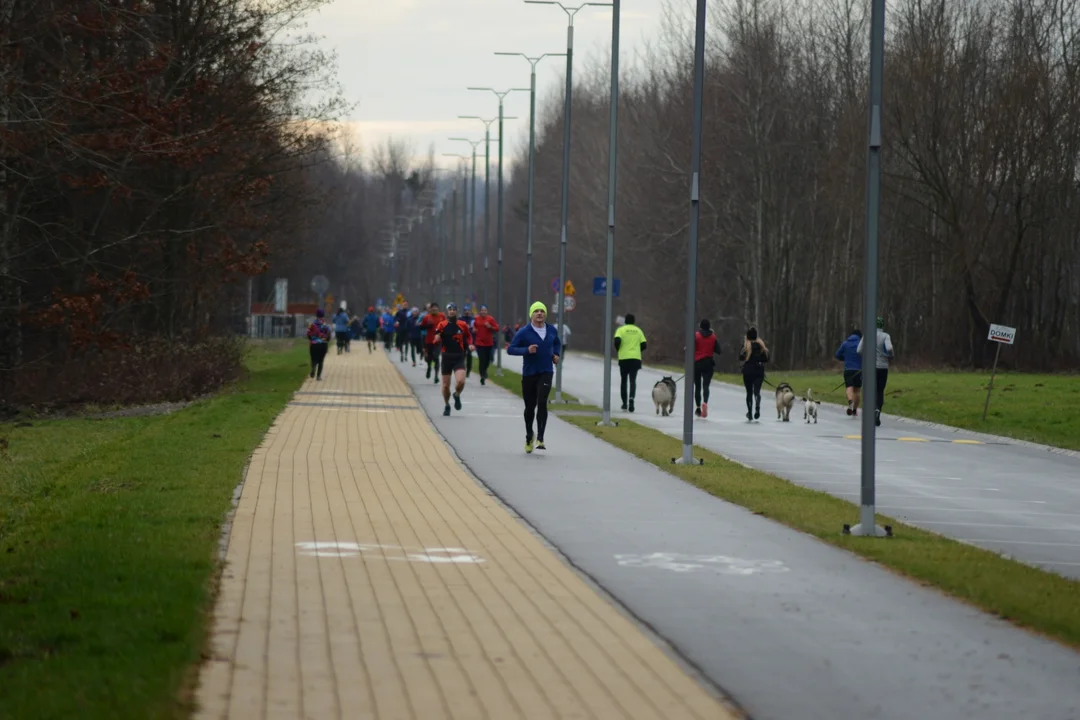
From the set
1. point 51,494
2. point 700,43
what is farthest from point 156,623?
point 700,43

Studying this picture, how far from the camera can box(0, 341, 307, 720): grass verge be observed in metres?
7.01

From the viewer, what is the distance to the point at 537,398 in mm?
21734

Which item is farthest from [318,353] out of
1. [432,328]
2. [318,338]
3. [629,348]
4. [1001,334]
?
[1001,334]

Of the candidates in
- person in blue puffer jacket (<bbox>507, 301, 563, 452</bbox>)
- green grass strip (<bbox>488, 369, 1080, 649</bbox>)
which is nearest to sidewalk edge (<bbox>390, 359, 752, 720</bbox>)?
green grass strip (<bbox>488, 369, 1080, 649</bbox>)

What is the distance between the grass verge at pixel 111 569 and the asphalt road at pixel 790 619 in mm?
2303

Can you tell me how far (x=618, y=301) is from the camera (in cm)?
9744

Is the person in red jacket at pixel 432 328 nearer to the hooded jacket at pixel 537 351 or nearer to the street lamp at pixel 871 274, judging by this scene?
the hooded jacket at pixel 537 351

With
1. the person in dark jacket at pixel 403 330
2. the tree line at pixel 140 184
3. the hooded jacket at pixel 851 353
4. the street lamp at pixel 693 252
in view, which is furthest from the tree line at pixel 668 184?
the hooded jacket at pixel 851 353

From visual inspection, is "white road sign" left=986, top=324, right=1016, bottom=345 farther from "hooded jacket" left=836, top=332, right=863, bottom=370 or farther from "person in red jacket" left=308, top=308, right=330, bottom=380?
"person in red jacket" left=308, top=308, right=330, bottom=380

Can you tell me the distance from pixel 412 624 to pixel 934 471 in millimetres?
13495

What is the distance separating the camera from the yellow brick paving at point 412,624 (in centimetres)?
711

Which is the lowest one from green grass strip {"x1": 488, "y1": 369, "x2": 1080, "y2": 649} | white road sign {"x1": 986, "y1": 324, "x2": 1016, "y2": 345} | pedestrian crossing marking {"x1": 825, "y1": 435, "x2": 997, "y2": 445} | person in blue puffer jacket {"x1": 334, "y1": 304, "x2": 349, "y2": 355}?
pedestrian crossing marking {"x1": 825, "y1": 435, "x2": 997, "y2": 445}

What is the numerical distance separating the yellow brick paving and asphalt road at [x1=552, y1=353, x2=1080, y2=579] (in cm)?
385

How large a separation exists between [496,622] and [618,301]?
290 ft
